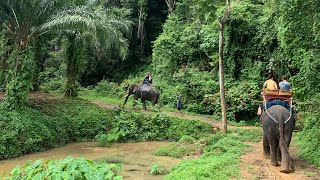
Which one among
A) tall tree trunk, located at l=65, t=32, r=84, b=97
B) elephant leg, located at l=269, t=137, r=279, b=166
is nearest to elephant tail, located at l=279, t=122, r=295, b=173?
elephant leg, located at l=269, t=137, r=279, b=166

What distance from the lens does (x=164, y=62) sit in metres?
24.3

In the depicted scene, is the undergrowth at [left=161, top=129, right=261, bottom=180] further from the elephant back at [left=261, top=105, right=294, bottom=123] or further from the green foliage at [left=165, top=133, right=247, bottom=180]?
the elephant back at [left=261, top=105, right=294, bottom=123]

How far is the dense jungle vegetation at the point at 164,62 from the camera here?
10266mm

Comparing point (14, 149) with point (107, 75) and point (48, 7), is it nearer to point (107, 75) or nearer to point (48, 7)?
point (48, 7)

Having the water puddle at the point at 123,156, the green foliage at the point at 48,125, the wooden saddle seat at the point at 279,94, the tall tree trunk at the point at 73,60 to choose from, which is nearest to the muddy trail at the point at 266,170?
the wooden saddle seat at the point at 279,94

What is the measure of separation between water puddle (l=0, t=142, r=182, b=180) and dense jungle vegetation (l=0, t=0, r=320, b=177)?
506 millimetres

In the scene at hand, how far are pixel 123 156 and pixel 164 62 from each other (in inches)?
518

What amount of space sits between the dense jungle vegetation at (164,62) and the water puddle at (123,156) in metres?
0.51

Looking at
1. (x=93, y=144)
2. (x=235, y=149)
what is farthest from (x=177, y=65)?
(x=235, y=149)

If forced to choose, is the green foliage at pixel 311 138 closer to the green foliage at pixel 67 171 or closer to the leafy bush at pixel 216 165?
the leafy bush at pixel 216 165

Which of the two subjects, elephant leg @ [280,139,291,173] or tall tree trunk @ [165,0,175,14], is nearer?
elephant leg @ [280,139,291,173]

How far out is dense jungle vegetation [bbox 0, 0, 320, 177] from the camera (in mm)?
10266

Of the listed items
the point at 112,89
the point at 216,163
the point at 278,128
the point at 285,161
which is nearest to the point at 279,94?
the point at 278,128

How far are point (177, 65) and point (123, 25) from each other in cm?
417
